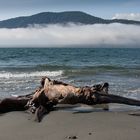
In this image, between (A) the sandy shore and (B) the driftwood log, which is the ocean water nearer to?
(B) the driftwood log

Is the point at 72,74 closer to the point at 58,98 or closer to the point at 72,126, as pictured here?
the point at 58,98

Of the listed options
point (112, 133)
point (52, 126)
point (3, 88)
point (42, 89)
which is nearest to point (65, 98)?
point (42, 89)

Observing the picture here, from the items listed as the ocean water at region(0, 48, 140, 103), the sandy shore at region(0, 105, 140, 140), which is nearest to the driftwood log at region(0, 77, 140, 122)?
the sandy shore at region(0, 105, 140, 140)

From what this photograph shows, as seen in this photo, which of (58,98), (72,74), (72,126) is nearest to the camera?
(72,126)

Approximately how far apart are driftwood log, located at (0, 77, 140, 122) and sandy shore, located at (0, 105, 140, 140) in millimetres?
231

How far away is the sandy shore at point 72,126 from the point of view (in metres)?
6.86

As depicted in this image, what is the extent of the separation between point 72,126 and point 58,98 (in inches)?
72.3

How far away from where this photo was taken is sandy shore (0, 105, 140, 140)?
6855 millimetres

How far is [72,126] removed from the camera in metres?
7.48

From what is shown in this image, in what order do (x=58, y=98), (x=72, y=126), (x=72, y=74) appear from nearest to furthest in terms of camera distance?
(x=72, y=126)
(x=58, y=98)
(x=72, y=74)

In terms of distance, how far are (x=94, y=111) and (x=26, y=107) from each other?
4.37 ft

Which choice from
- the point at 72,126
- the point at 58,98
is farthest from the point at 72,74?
the point at 72,126

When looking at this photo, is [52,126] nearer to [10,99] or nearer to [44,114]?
[44,114]

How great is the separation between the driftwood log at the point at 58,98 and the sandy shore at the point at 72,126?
0.23 meters
